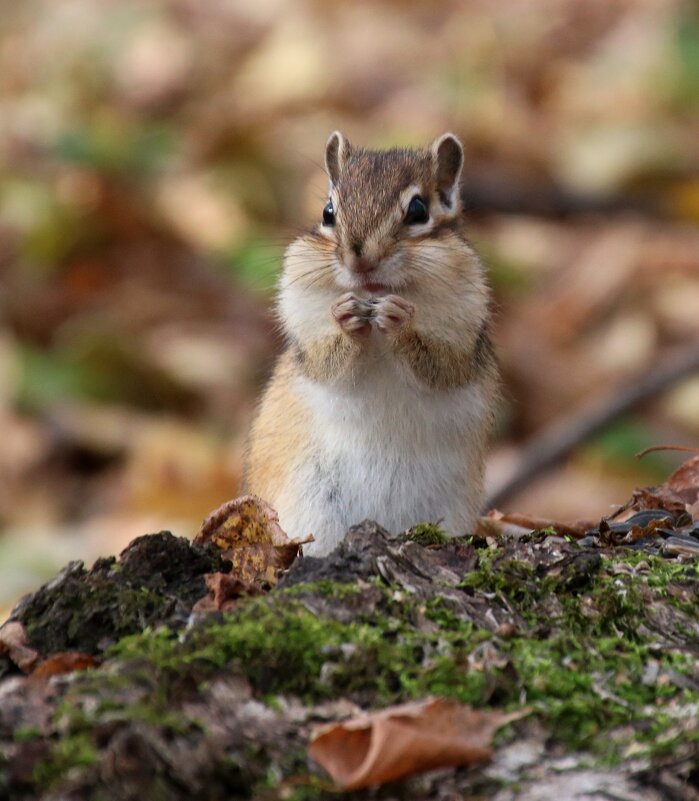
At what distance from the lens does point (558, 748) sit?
2.61 metres

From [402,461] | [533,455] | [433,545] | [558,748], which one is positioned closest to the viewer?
[558,748]

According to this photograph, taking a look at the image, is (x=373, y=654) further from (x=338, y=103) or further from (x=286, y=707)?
(x=338, y=103)

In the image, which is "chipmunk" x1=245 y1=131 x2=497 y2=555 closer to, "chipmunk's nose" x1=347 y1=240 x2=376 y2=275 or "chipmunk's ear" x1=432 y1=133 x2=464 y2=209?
"chipmunk's nose" x1=347 y1=240 x2=376 y2=275

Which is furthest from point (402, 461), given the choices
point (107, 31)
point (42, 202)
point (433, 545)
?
point (107, 31)

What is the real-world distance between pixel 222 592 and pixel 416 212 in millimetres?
2026

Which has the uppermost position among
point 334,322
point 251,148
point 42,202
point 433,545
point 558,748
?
point 251,148

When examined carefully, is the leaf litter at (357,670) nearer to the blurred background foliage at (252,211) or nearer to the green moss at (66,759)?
the green moss at (66,759)

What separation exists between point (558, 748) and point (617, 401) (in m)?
5.72

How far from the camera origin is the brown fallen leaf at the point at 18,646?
9.23 ft

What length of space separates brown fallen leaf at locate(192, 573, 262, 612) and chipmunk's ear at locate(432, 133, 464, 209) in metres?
2.27

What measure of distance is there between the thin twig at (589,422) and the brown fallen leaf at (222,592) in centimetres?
451

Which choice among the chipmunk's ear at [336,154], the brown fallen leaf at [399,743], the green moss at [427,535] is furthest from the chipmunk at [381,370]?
the brown fallen leaf at [399,743]

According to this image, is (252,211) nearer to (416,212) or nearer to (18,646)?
(416,212)

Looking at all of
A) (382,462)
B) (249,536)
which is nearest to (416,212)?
(382,462)
